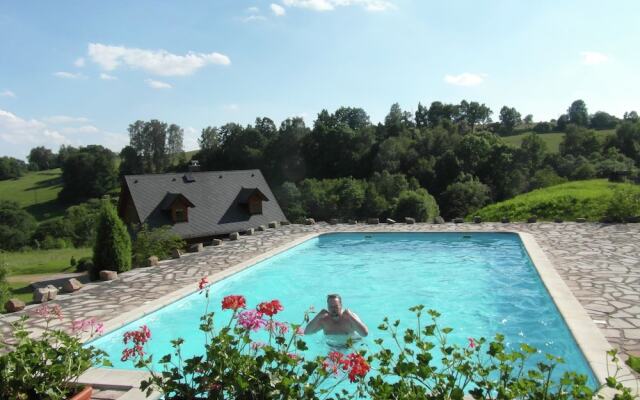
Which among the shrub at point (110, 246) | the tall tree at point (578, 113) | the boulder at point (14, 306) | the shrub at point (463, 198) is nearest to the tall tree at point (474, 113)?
the tall tree at point (578, 113)

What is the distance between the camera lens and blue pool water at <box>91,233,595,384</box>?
23.6ft

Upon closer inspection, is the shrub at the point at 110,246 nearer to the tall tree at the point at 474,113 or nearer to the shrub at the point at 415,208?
the shrub at the point at 415,208

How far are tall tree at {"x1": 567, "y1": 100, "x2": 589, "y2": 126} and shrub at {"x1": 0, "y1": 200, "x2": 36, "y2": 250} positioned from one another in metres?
69.5

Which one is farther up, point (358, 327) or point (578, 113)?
point (578, 113)

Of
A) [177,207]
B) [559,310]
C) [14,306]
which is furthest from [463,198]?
[14,306]

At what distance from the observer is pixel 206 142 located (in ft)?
207

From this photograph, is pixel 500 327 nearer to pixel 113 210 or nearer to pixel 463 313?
pixel 463 313

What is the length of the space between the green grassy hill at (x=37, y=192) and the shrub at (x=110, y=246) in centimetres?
5034

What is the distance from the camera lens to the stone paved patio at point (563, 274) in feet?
21.0

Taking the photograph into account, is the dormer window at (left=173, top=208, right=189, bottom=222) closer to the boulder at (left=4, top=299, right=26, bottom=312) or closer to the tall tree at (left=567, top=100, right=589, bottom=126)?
the boulder at (left=4, top=299, right=26, bottom=312)

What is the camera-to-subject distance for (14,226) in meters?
47.9

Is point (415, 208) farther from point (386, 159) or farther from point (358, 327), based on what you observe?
point (358, 327)

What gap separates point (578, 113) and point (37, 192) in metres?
77.4

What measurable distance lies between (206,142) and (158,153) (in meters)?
10.5
